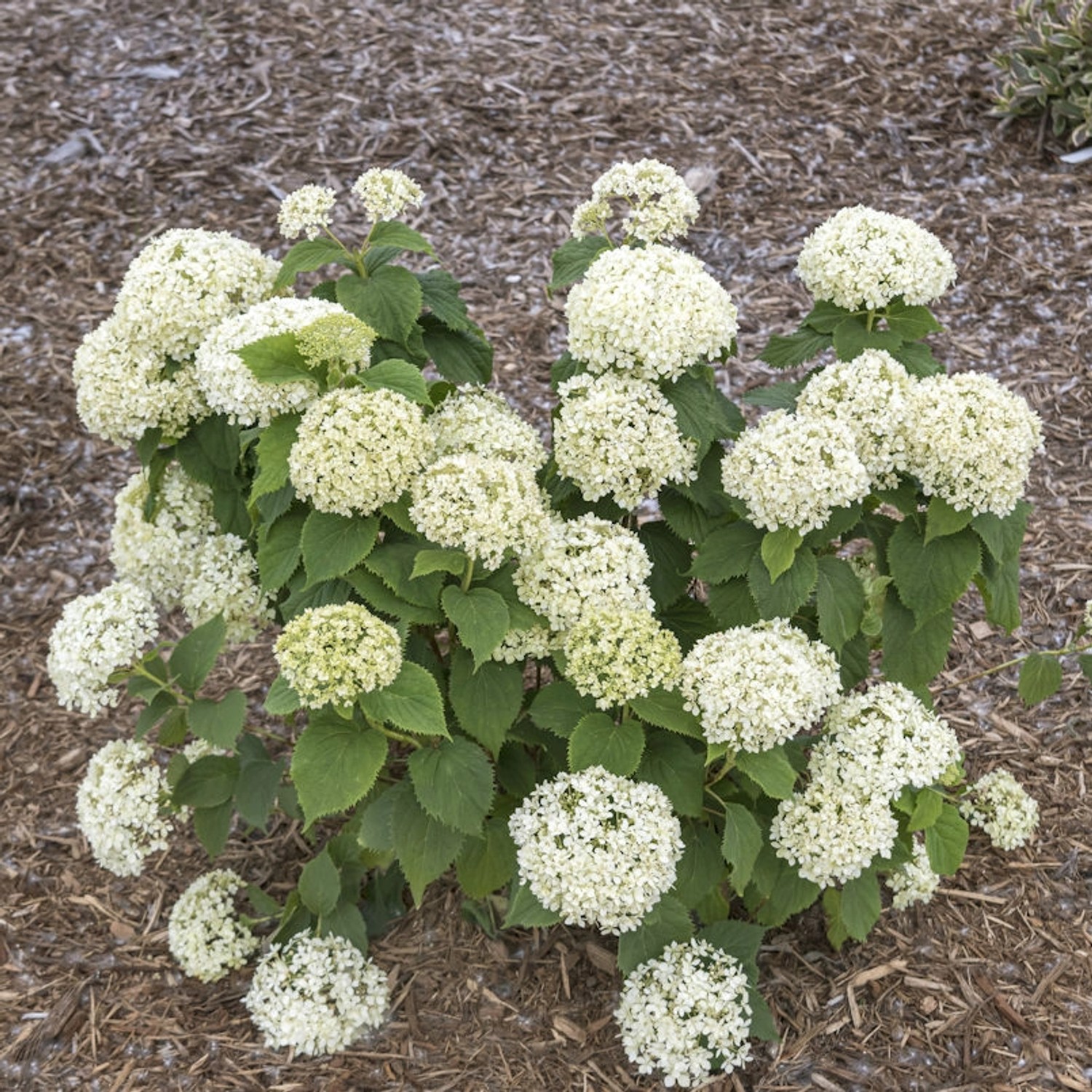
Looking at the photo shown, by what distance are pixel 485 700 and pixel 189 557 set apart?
1.04 metres

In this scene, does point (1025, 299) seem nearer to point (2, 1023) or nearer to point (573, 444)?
point (573, 444)

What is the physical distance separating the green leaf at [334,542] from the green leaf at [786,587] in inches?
37.4

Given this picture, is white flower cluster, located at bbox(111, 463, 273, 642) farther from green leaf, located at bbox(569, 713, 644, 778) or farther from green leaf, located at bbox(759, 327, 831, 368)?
green leaf, located at bbox(759, 327, 831, 368)

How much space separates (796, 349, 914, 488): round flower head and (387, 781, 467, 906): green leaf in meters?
1.42

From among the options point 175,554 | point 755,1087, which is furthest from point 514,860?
point 175,554

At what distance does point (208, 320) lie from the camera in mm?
3422

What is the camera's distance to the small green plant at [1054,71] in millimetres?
7582

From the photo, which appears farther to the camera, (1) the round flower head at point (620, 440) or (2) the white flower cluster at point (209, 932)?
(2) the white flower cluster at point (209, 932)

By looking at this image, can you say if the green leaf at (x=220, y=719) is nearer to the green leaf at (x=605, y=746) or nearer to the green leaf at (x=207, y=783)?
the green leaf at (x=207, y=783)

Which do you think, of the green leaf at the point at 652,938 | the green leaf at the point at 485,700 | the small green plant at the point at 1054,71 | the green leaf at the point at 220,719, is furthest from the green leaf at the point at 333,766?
the small green plant at the point at 1054,71

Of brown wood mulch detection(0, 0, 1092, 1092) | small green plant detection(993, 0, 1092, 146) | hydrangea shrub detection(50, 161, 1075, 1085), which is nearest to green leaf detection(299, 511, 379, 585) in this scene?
hydrangea shrub detection(50, 161, 1075, 1085)

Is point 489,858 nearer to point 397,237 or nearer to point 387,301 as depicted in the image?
point 387,301

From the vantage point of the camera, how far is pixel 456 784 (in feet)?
10.4

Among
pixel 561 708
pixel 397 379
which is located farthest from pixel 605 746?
pixel 397 379
